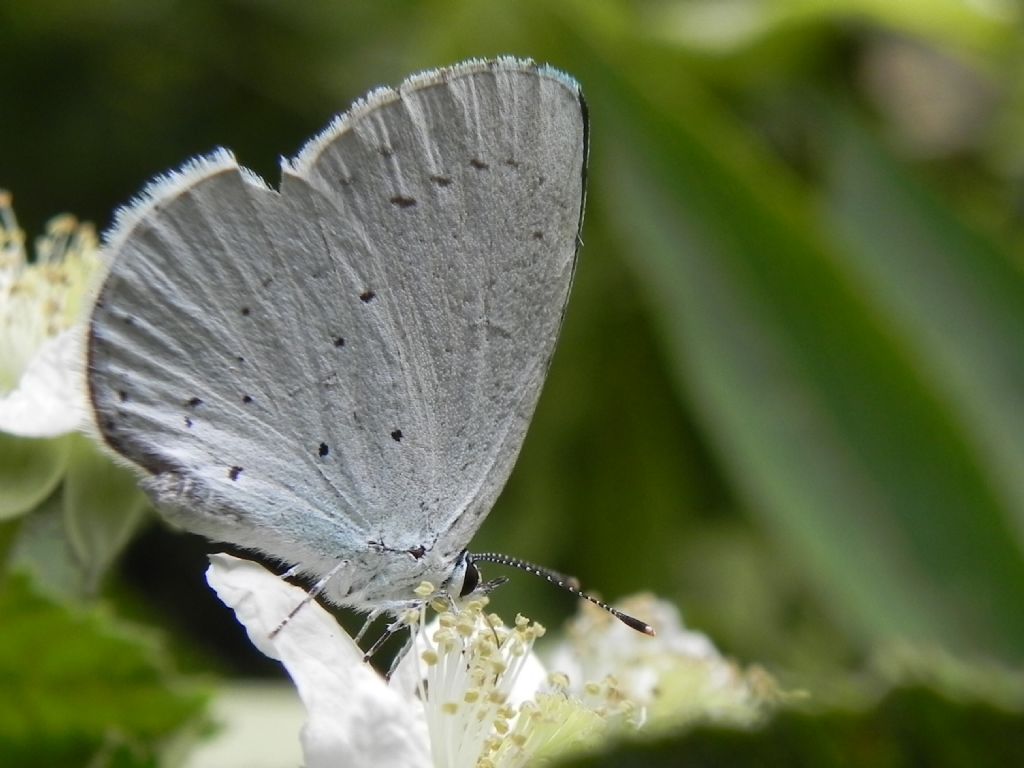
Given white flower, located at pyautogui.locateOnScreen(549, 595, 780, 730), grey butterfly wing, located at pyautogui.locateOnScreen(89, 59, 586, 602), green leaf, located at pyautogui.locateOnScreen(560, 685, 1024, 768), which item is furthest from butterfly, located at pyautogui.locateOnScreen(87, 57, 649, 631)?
green leaf, located at pyautogui.locateOnScreen(560, 685, 1024, 768)

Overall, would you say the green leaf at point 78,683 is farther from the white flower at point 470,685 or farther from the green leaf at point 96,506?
the white flower at point 470,685

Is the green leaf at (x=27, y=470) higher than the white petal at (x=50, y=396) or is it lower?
lower

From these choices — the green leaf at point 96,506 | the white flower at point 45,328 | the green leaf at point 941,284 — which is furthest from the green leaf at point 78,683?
the green leaf at point 941,284

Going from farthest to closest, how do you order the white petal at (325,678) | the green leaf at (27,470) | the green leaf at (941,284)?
the green leaf at (941,284) < the green leaf at (27,470) < the white petal at (325,678)

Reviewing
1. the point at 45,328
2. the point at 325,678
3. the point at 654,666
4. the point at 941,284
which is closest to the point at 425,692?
the point at 325,678

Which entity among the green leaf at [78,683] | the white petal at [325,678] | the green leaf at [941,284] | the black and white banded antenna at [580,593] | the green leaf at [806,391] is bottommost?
Result: the green leaf at [78,683]

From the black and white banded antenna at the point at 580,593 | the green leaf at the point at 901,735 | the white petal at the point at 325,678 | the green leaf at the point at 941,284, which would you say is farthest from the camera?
the green leaf at the point at 941,284

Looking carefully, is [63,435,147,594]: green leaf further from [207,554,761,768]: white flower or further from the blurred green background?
the blurred green background
